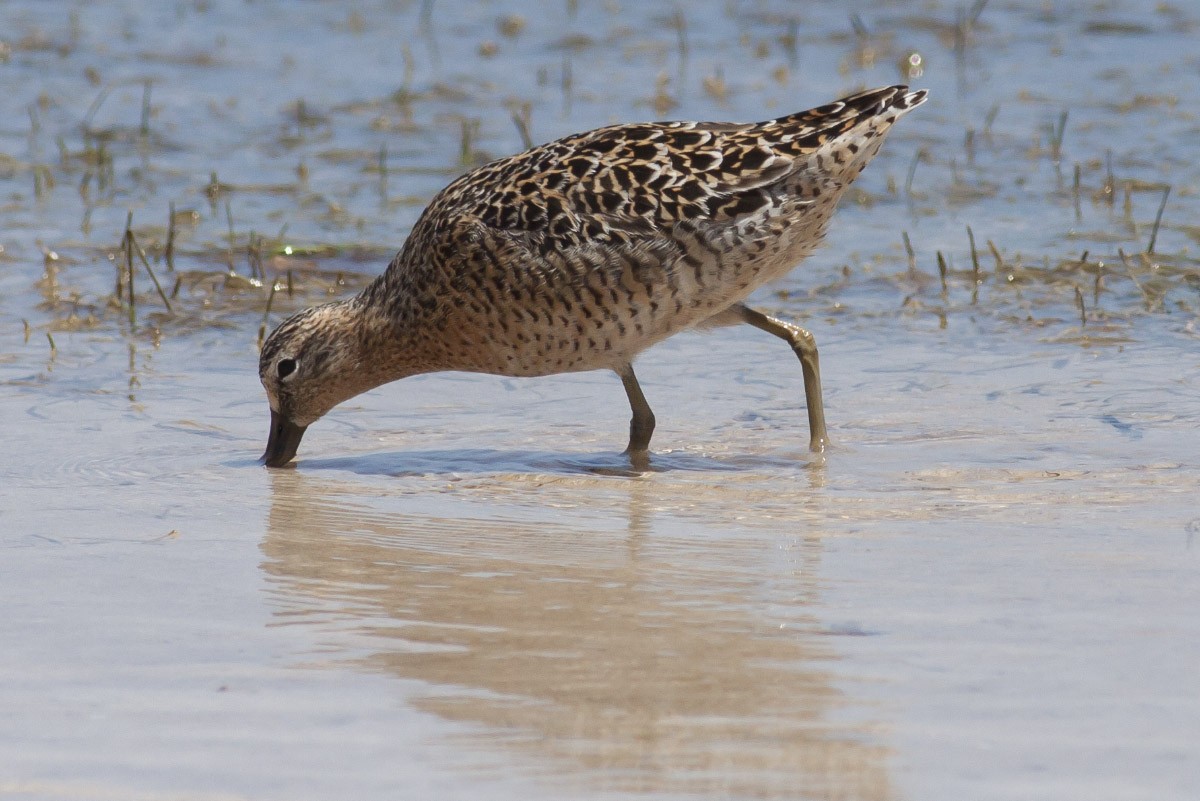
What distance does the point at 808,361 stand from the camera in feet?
21.1

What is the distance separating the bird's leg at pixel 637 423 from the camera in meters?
6.04

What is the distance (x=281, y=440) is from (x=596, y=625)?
93.8 inches

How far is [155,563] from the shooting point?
14.9 feet

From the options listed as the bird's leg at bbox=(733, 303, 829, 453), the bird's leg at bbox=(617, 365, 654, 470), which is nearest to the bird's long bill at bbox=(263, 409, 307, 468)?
the bird's leg at bbox=(617, 365, 654, 470)

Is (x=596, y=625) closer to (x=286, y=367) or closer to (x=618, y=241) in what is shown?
(x=618, y=241)

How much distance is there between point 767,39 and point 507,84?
2.07 metres

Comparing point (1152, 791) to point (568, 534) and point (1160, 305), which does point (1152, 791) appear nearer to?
point (568, 534)

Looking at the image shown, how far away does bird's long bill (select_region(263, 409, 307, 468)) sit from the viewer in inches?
237

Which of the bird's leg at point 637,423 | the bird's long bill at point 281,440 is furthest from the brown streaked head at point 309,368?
the bird's leg at point 637,423

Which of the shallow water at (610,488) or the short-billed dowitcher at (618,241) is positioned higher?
the short-billed dowitcher at (618,241)

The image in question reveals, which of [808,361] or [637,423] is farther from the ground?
[808,361]

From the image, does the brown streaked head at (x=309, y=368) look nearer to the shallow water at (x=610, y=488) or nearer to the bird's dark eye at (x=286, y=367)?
the bird's dark eye at (x=286, y=367)

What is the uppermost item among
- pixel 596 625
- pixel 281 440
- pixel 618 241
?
pixel 618 241

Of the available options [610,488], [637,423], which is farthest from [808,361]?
[610,488]
